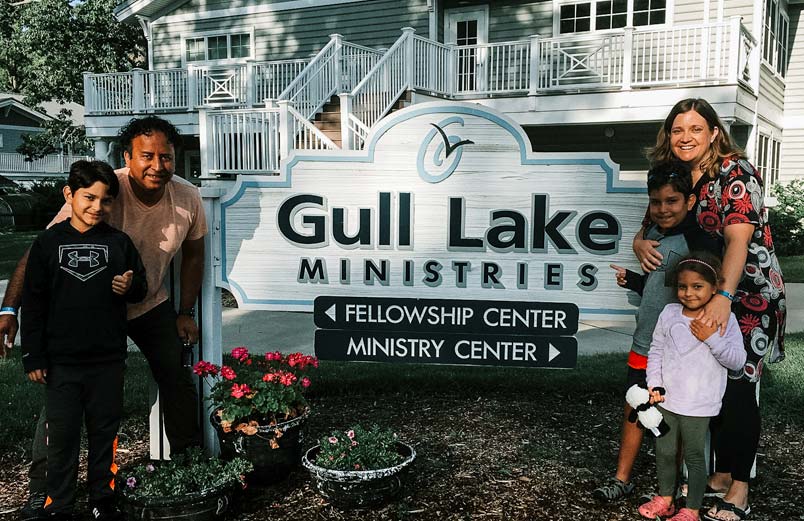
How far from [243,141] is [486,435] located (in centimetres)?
697

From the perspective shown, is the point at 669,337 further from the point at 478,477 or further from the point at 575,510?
the point at 478,477

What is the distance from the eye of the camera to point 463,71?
12156 mm

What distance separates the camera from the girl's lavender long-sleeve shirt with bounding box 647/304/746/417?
8.57 ft

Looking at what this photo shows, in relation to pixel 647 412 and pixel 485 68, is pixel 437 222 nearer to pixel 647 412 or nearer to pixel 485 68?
pixel 647 412

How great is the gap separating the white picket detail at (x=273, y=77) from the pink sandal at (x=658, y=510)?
11.5 meters

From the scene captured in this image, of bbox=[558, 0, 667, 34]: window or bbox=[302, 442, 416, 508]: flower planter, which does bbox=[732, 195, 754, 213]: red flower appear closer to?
bbox=[302, 442, 416, 508]: flower planter

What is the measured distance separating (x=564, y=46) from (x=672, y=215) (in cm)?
989

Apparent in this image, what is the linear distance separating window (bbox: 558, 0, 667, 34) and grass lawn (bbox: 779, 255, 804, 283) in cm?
452

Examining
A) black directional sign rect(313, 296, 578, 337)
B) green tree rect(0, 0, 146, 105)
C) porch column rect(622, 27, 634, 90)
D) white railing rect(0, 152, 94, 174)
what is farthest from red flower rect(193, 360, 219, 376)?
white railing rect(0, 152, 94, 174)

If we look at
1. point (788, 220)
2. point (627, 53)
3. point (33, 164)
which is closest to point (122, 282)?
point (627, 53)

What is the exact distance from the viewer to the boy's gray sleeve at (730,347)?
2.59m

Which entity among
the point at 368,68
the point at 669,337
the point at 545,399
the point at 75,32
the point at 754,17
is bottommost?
the point at 545,399

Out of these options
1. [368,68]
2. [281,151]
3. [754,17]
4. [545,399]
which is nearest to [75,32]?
[368,68]

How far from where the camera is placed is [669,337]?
8.78 feet
